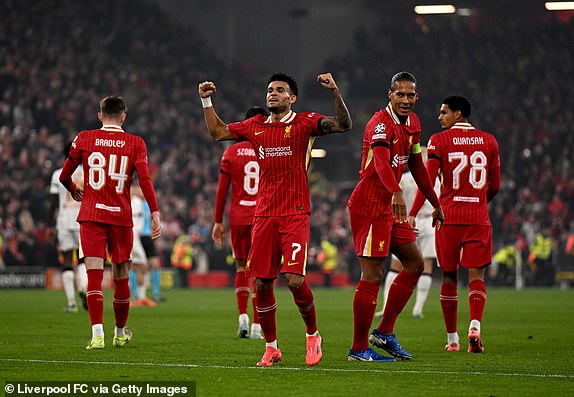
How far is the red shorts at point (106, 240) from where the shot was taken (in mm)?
10727

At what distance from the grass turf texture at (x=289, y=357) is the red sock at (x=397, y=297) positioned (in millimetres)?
389

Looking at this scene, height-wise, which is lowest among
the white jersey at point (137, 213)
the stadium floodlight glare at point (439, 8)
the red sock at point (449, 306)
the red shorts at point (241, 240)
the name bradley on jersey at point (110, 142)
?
the red sock at point (449, 306)

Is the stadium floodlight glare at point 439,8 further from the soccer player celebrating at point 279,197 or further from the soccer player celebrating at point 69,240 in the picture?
the soccer player celebrating at point 279,197

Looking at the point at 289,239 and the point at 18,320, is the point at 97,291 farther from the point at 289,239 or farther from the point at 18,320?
the point at 18,320

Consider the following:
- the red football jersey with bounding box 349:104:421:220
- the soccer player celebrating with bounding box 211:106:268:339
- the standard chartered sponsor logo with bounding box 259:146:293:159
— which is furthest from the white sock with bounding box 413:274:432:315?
the standard chartered sponsor logo with bounding box 259:146:293:159

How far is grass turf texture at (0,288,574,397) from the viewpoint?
7.88 meters

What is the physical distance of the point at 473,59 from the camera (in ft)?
136

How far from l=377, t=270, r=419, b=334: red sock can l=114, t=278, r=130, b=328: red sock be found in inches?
105

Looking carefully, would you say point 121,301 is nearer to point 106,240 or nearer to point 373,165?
point 106,240

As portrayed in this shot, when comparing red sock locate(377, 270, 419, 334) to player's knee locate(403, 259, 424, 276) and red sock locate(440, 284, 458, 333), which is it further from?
red sock locate(440, 284, 458, 333)

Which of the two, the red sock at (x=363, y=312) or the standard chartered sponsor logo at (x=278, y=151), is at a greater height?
the standard chartered sponsor logo at (x=278, y=151)

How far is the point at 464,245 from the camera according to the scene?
11.1 metres

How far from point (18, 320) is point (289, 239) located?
296 inches


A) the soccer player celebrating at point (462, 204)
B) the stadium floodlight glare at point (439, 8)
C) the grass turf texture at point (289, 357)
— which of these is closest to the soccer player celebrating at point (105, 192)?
the grass turf texture at point (289, 357)
